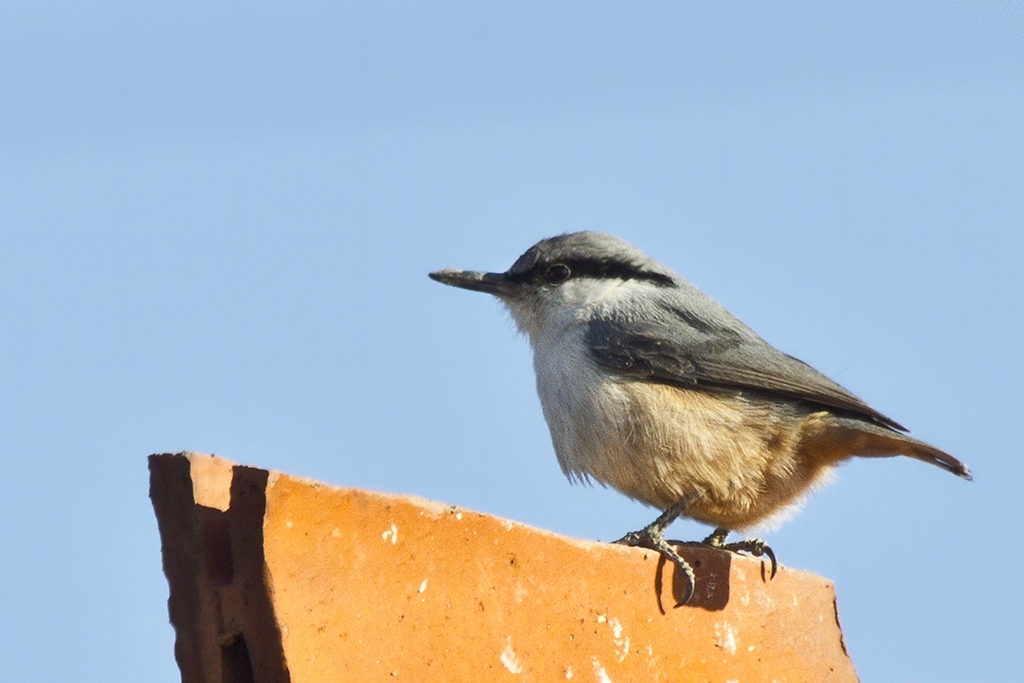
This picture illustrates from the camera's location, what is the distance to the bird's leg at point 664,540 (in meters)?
→ 3.64

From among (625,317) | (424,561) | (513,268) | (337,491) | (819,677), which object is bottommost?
(819,677)

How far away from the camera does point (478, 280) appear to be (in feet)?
18.7

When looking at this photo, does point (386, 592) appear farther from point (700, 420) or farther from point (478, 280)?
point (478, 280)

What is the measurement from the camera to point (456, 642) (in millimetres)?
2949

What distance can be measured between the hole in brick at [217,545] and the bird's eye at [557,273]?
302cm

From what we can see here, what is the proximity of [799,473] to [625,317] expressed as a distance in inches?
36.8

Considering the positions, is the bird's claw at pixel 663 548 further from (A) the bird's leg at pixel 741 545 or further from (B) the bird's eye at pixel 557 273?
(B) the bird's eye at pixel 557 273

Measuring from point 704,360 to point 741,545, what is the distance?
73cm

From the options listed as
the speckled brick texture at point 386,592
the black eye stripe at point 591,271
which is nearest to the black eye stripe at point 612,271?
the black eye stripe at point 591,271

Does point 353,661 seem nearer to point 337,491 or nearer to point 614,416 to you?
point 337,491

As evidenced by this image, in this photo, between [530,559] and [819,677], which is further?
[819,677]

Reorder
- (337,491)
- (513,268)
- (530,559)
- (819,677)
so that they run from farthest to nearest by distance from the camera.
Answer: (513,268)
(819,677)
(530,559)
(337,491)

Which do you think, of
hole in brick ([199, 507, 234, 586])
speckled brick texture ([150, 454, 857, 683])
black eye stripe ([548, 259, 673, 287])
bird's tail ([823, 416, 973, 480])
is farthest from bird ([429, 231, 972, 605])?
hole in brick ([199, 507, 234, 586])

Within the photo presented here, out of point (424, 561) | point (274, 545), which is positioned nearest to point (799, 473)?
point (424, 561)
